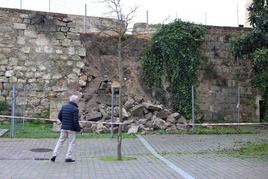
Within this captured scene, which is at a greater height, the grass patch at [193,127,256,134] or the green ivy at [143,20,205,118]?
the green ivy at [143,20,205,118]

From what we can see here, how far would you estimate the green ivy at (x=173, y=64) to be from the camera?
21.0 metres

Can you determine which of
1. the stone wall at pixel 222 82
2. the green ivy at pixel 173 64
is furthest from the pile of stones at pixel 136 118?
the stone wall at pixel 222 82

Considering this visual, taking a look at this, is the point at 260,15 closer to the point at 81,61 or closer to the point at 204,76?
the point at 204,76

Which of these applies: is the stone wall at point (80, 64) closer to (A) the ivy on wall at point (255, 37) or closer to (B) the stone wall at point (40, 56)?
(B) the stone wall at point (40, 56)

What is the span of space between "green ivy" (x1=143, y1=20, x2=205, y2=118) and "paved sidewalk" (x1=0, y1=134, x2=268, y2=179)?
4.91 m

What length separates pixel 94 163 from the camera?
1071 centimetres

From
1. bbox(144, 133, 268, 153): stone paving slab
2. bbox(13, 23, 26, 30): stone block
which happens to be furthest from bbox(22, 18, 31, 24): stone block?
bbox(144, 133, 268, 153): stone paving slab

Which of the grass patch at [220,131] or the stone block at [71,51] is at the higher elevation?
the stone block at [71,51]

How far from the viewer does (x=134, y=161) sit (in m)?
11.2

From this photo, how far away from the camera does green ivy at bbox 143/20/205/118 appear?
2097 centimetres

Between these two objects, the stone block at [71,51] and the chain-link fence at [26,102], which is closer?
the chain-link fence at [26,102]

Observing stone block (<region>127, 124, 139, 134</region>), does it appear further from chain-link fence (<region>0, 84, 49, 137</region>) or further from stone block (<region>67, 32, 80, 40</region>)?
stone block (<region>67, 32, 80, 40</region>)

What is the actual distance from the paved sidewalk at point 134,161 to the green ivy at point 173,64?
193 inches

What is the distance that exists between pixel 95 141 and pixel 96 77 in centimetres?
A: 606
